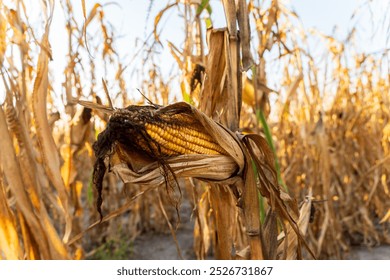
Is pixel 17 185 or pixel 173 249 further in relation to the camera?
pixel 173 249

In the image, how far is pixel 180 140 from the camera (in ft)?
2.02

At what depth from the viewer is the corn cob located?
57 cm

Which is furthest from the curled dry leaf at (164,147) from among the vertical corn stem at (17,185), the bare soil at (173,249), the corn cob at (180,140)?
the bare soil at (173,249)

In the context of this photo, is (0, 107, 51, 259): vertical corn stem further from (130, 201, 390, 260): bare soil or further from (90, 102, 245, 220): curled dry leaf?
(130, 201, 390, 260): bare soil

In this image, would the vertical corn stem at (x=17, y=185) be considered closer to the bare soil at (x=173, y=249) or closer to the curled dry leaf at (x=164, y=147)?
the curled dry leaf at (x=164, y=147)

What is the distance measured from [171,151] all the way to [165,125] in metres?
0.05

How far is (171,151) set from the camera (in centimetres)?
61

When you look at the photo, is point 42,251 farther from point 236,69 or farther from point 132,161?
point 236,69

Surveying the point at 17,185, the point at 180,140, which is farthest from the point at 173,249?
the point at 180,140

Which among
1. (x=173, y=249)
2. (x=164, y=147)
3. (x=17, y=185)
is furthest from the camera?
(x=173, y=249)

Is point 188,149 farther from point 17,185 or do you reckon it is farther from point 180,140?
point 17,185

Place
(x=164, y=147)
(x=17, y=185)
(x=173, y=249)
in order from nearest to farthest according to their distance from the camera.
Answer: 1. (x=164, y=147)
2. (x=17, y=185)
3. (x=173, y=249)

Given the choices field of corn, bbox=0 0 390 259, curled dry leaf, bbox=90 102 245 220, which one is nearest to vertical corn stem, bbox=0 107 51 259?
field of corn, bbox=0 0 390 259
